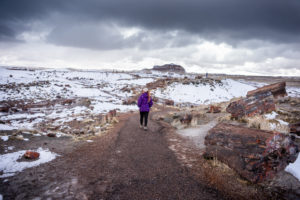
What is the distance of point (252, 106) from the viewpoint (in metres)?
9.13

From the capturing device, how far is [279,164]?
3.62 m

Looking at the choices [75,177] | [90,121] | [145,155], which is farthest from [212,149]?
[90,121]

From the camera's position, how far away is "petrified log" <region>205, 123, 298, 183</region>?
3.64m

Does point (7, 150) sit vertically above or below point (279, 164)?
below

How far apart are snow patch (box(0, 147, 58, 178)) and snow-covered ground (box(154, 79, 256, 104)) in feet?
63.9

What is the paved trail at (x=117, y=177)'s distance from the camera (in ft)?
10.2

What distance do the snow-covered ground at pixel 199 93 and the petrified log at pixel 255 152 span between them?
60.3 feet

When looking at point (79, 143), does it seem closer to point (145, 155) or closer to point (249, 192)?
point (145, 155)

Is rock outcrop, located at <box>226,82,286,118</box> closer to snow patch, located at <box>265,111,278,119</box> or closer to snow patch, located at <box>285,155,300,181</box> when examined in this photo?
snow patch, located at <box>265,111,278,119</box>

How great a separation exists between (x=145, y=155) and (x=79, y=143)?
2489 mm

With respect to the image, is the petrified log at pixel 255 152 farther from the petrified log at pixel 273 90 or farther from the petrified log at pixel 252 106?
the petrified log at pixel 273 90

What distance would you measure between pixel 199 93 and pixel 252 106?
17.9 m

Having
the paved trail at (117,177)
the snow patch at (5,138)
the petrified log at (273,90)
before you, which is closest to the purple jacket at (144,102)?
the paved trail at (117,177)

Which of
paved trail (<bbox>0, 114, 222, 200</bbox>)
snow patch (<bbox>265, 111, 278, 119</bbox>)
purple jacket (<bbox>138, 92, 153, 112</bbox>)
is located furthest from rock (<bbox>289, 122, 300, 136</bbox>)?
purple jacket (<bbox>138, 92, 153, 112</bbox>)
